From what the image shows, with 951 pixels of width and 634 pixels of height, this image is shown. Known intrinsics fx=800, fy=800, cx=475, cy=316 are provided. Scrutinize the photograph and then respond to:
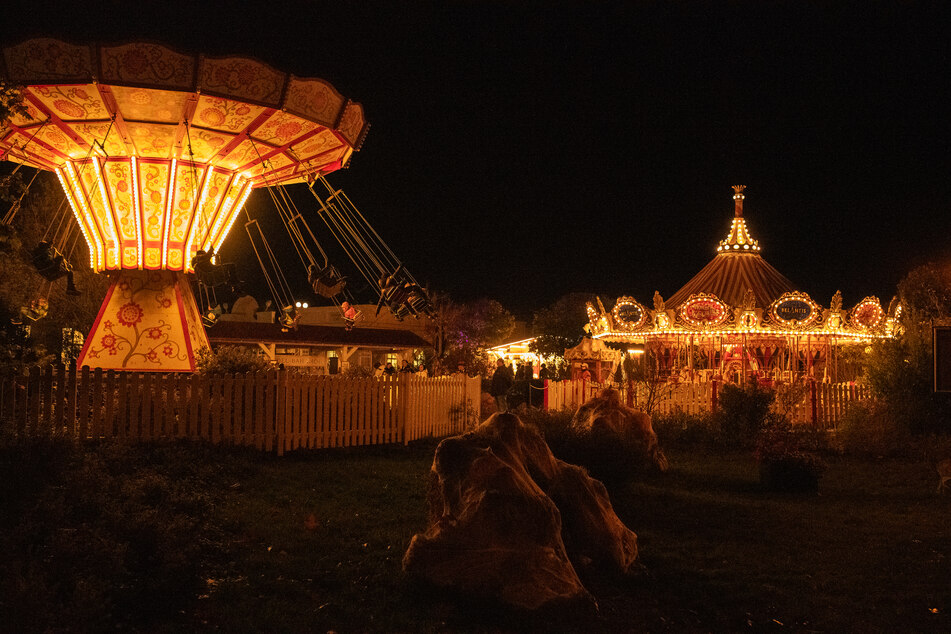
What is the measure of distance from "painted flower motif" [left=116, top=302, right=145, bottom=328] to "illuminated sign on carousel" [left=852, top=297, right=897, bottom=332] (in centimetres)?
2090

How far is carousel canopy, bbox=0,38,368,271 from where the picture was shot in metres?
11.2

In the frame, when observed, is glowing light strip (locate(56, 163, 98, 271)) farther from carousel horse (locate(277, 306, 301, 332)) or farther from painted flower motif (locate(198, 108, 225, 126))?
carousel horse (locate(277, 306, 301, 332))

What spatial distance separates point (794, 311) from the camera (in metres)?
24.5

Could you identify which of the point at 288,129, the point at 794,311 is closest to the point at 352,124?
the point at 288,129

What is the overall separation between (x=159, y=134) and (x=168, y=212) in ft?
4.30

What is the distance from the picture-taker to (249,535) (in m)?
6.52

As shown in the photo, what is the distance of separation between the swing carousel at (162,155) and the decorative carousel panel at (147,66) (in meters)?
0.01

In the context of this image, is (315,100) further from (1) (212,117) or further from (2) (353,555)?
(2) (353,555)

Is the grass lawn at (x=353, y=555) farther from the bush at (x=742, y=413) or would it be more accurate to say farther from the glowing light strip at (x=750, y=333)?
the glowing light strip at (x=750, y=333)

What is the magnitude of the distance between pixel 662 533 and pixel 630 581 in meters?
1.62

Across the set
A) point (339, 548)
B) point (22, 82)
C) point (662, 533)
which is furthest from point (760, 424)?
point (22, 82)

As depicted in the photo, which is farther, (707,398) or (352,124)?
(707,398)

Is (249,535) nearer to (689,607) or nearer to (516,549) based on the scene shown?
(516,549)

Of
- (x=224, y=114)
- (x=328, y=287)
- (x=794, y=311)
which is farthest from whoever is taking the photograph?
(x=794, y=311)
